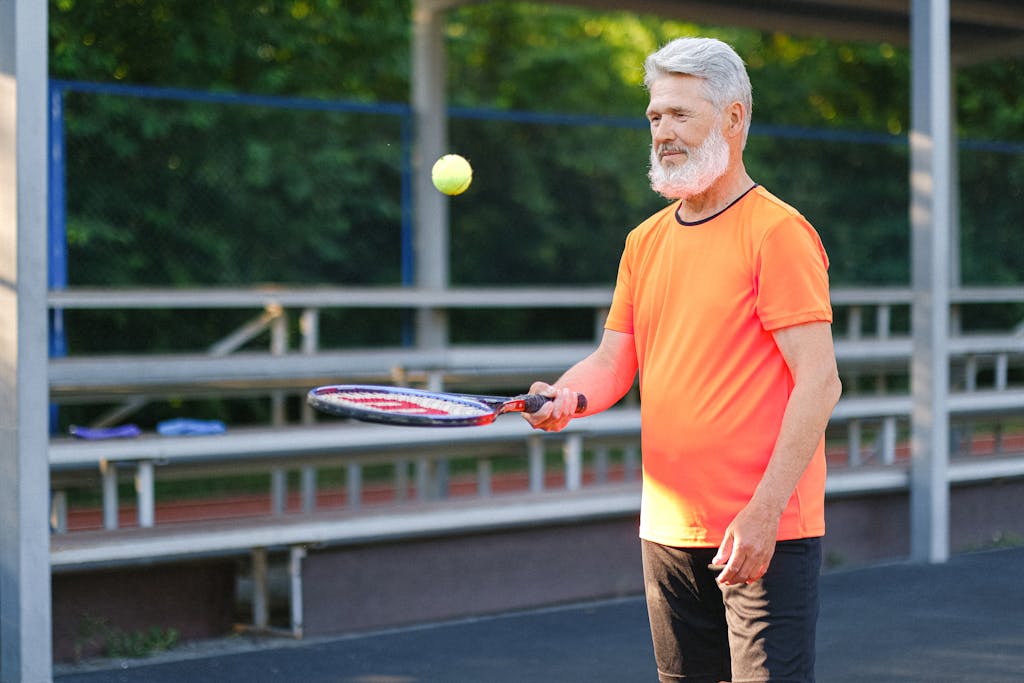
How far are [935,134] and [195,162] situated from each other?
800 cm

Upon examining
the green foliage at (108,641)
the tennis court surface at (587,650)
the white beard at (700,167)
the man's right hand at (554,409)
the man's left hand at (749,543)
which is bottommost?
the tennis court surface at (587,650)

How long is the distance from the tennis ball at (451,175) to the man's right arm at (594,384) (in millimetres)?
1857

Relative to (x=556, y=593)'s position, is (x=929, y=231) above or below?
above

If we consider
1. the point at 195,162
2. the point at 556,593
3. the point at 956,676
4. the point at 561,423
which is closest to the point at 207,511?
the point at 195,162

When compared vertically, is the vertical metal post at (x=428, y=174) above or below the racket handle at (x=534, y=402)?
above

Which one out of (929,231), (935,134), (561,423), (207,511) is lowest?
(207,511)

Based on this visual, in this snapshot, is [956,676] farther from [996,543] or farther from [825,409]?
[996,543]

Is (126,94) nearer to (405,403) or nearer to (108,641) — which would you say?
(108,641)

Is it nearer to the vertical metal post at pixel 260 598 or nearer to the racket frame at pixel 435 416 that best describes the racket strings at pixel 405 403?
the racket frame at pixel 435 416

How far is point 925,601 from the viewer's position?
701 centimetres

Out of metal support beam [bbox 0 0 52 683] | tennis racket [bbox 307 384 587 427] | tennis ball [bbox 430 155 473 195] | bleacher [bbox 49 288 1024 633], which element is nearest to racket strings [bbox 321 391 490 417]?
tennis racket [bbox 307 384 587 427]

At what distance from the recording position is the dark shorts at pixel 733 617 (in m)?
2.97

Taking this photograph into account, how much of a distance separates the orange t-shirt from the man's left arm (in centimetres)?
7

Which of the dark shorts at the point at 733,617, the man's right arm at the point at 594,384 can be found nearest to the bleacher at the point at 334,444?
the man's right arm at the point at 594,384
